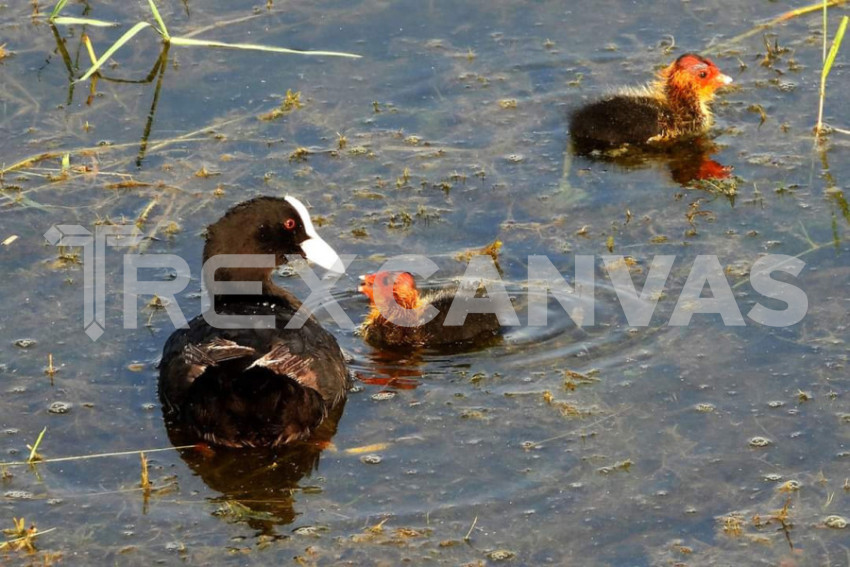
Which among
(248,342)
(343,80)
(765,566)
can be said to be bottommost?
(765,566)

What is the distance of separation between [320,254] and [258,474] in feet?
4.20

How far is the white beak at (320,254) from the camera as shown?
7078 millimetres

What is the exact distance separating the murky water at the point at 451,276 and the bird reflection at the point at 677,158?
0.26 feet

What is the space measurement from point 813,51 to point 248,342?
4.78 meters

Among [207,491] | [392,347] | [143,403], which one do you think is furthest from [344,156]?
[207,491]

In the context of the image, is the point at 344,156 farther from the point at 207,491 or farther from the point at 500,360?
the point at 207,491

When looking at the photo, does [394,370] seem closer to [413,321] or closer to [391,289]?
[413,321]

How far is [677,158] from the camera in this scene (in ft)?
28.9

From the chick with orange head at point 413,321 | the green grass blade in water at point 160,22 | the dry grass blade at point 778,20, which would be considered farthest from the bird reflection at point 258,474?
the dry grass blade at point 778,20

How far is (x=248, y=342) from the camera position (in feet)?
20.5

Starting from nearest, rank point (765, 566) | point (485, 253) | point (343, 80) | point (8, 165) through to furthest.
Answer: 1. point (765, 566)
2. point (485, 253)
3. point (8, 165)
4. point (343, 80)

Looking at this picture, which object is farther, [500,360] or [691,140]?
[691,140]

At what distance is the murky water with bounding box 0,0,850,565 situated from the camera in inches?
226

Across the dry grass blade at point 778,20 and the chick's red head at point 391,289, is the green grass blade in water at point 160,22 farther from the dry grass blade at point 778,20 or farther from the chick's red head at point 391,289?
the dry grass blade at point 778,20
